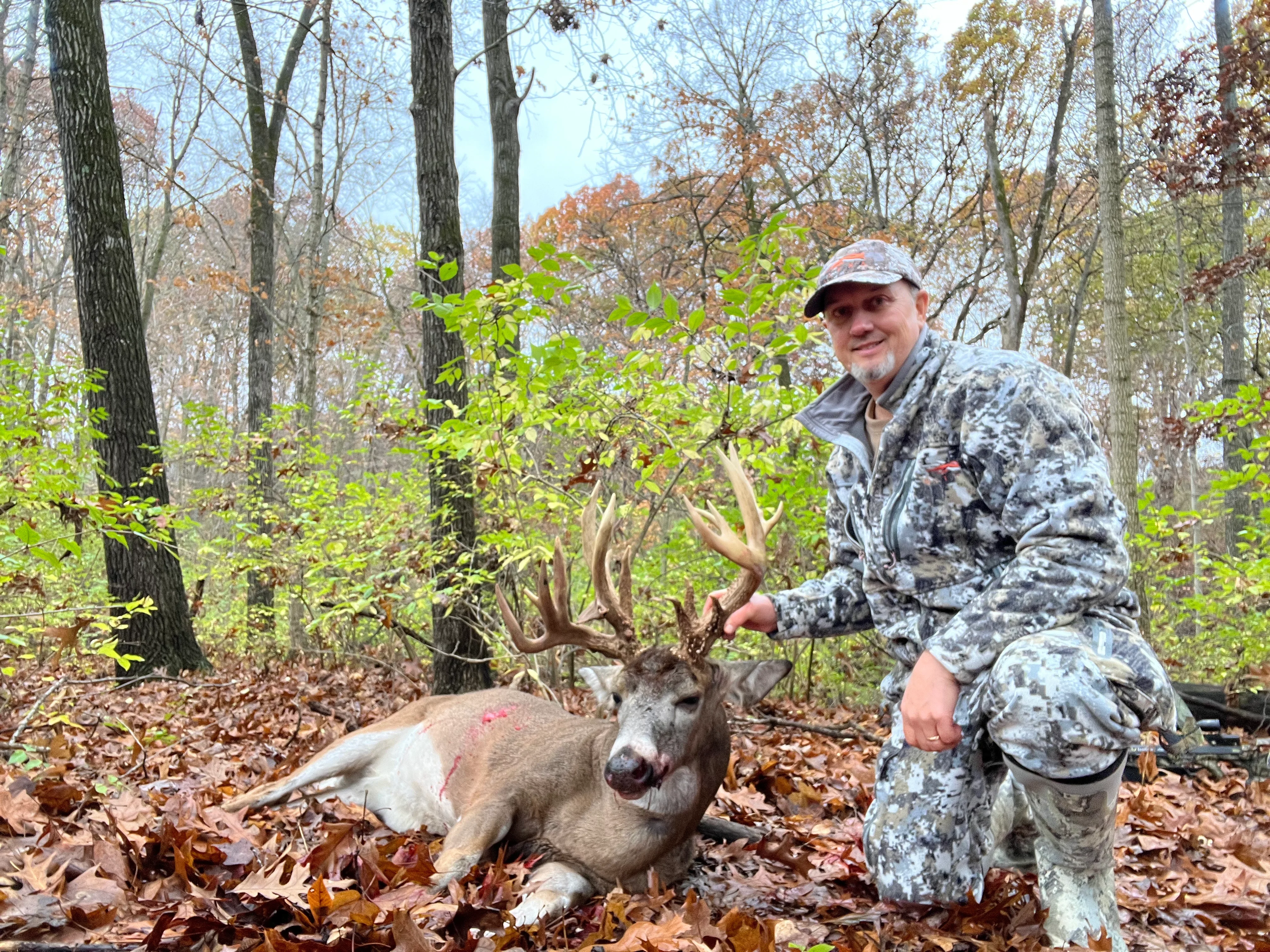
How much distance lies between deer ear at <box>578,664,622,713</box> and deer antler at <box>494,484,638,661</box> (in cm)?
6

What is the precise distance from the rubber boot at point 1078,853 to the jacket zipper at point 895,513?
77 centimetres

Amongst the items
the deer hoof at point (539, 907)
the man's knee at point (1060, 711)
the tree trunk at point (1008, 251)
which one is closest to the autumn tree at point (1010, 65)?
the tree trunk at point (1008, 251)

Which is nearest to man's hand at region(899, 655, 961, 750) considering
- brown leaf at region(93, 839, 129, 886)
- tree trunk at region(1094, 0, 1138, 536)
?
brown leaf at region(93, 839, 129, 886)

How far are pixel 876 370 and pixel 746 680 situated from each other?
1314mm

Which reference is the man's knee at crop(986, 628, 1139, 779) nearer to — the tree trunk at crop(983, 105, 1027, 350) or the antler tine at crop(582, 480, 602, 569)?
the antler tine at crop(582, 480, 602, 569)

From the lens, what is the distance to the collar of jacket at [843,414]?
11.3ft

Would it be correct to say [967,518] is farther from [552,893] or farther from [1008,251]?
[1008,251]

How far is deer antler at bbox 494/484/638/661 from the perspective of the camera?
3.72 m

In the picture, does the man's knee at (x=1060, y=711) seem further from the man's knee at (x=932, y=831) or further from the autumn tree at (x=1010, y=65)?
the autumn tree at (x=1010, y=65)

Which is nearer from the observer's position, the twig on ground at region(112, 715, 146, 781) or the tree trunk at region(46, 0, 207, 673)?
the twig on ground at region(112, 715, 146, 781)

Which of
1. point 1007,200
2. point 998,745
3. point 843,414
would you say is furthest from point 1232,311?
point 998,745

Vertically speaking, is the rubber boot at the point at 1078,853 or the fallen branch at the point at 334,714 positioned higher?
the rubber boot at the point at 1078,853

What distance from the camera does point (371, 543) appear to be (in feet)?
24.1

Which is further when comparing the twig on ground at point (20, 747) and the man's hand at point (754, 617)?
the twig on ground at point (20, 747)
